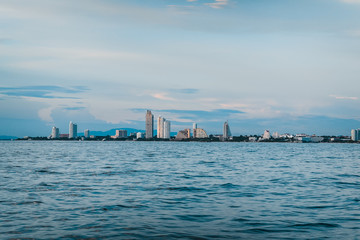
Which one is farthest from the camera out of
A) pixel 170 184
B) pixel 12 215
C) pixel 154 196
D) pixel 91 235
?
Answer: pixel 170 184

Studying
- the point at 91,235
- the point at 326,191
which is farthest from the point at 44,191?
the point at 326,191

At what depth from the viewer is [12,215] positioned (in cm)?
1941

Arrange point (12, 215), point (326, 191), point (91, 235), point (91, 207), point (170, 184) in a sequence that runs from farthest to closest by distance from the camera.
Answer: point (170, 184)
point (326, 191)
point (91, 207)
point (12, 215)
point (91, 235)

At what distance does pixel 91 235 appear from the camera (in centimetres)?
1576

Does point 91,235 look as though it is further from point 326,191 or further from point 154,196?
point 326,191

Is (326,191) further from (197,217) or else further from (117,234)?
(117,234)

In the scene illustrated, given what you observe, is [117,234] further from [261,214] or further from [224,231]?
[261,214]

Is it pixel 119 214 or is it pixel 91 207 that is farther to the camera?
pixel 91 207

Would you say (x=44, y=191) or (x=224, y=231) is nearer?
(x=224, y=231)

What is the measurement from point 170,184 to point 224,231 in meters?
17.5

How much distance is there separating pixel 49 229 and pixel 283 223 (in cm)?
1124

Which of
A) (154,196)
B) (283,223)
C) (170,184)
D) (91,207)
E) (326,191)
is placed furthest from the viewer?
(170,184)

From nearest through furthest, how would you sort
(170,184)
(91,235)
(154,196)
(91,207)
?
(91,235), (91,207), (154,196), (170,184)

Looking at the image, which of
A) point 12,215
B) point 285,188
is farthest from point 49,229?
point 285,188
